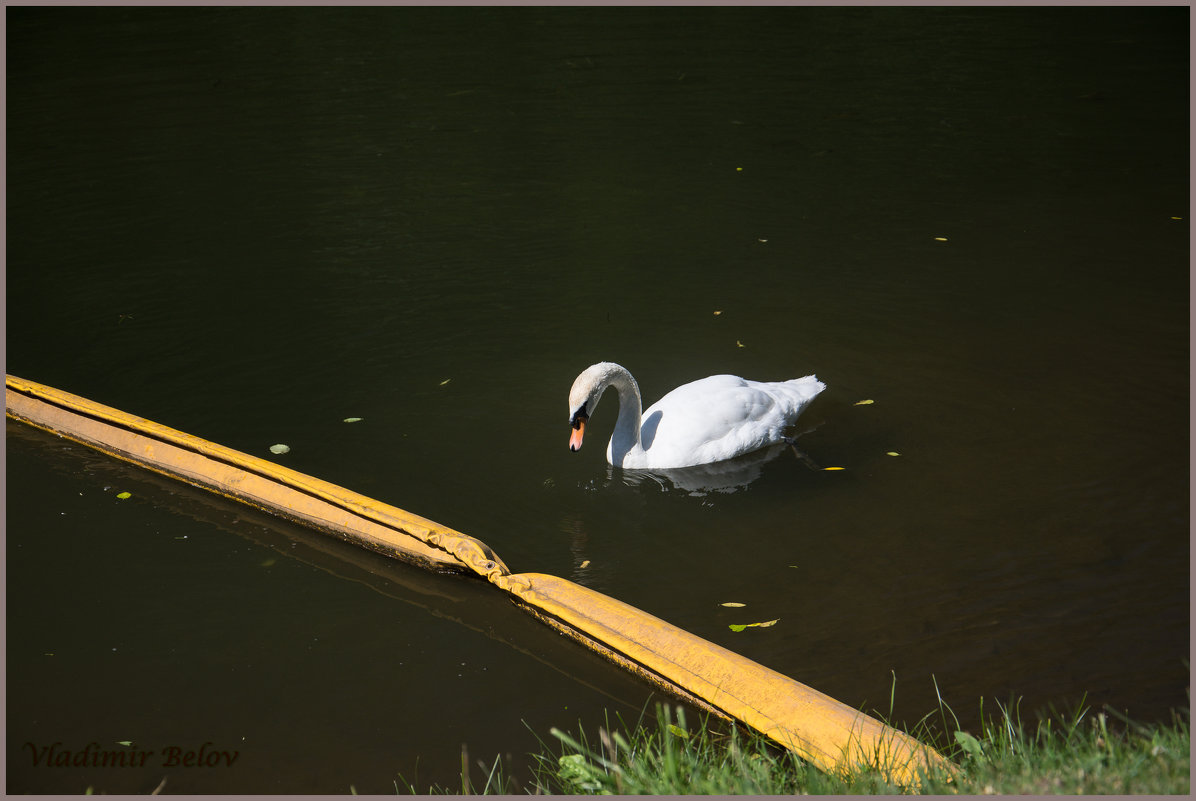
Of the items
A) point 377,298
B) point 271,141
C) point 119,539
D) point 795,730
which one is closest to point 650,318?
point 377,298

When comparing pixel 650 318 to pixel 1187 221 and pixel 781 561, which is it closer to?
pixel 781 561

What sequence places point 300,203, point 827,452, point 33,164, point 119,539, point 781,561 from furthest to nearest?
point 33,164, point 300,203, point 827,452, point 119,539, point 781,561

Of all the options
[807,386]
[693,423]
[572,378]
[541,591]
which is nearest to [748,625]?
[541,591]

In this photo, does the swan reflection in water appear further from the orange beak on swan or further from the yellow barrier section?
the yellow barrier section

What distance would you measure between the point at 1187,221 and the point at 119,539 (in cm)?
894

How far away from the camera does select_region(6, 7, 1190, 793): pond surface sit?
174 inches

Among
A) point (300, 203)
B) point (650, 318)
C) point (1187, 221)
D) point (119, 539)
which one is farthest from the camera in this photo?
point (300, 203)

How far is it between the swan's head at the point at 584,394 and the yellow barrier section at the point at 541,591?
1078 mm

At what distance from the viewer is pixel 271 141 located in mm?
12930

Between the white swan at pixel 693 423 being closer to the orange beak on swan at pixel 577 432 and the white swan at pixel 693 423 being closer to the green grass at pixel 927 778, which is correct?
the orange beak on swan at pixel 577 432

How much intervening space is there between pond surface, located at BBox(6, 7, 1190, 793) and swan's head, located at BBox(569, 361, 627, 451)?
0.36m

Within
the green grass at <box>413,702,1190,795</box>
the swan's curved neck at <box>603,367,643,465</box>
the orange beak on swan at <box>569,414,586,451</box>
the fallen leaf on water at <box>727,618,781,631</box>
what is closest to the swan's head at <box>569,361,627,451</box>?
the orange beak on swan at <box>569,414,586,451</box>

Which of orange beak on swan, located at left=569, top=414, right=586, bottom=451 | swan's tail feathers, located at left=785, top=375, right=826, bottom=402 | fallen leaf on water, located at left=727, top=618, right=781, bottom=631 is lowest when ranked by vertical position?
fallen leaf on water, located at left=727, top=618, right=781, bottom=631

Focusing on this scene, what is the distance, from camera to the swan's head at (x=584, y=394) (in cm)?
579
